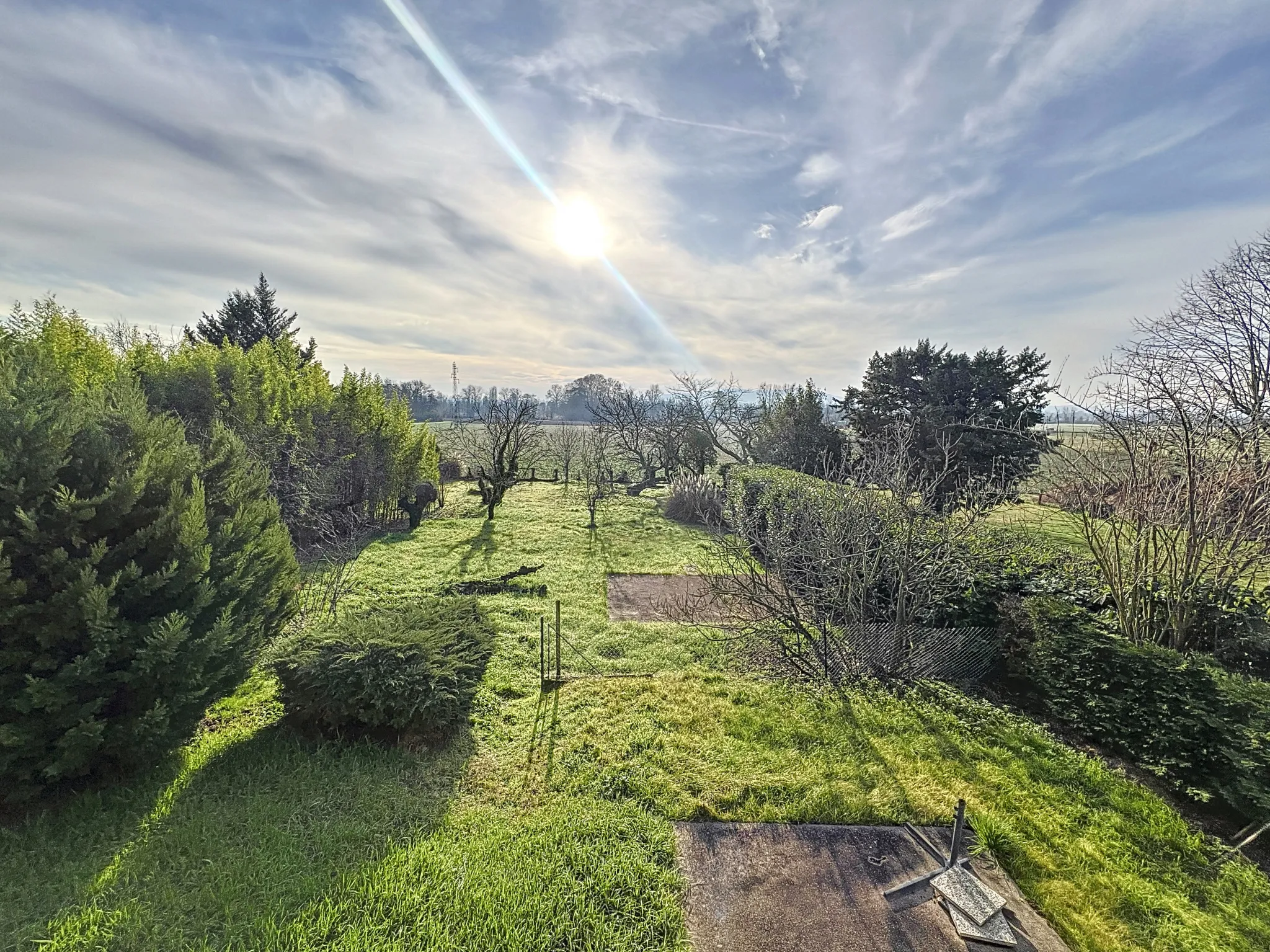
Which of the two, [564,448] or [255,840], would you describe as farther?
[564,448]

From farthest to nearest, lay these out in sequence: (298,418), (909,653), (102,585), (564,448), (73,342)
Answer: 1. (564,448)
2. (298,418)
3. (73,342)
4. (909,653)
5. (102,585)

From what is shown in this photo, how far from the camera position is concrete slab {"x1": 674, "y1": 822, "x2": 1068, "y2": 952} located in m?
2.54

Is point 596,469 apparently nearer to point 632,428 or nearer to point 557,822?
point 632,428

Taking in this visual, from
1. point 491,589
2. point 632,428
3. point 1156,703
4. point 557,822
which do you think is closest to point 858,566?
point 1156,703

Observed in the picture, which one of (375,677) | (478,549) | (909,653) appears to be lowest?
(478,549)

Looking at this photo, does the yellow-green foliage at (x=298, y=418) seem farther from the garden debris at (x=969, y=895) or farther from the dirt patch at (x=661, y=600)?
the garden debris at (x=969, y=895)

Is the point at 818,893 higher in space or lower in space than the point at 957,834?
lower

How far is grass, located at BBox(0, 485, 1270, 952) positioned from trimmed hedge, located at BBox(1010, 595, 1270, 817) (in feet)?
1.36

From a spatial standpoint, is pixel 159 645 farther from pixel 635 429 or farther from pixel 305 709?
pixel 635 429

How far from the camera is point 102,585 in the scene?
3.01 m

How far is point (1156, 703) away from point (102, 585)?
7588 mm

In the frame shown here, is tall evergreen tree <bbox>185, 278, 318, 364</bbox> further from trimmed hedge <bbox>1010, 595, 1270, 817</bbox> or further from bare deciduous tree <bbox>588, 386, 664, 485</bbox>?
trimmed hedge <bbox>1010, 595, 1270, 817</bbox>

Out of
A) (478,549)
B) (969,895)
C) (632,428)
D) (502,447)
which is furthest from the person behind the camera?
(632,428)

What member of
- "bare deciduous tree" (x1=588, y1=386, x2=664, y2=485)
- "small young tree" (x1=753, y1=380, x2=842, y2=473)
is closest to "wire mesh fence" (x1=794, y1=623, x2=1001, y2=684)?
"small young tree" (x1=753, y1=380, x2=842, y2=473)
